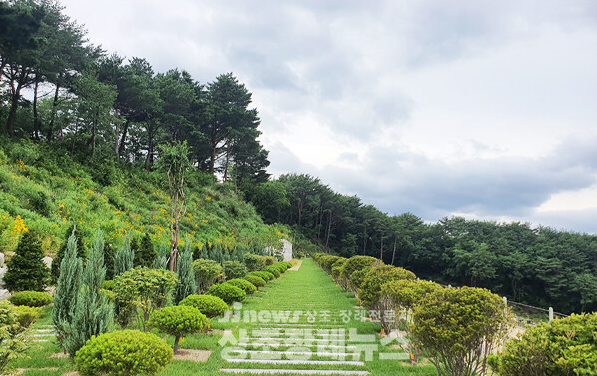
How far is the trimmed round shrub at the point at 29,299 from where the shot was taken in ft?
29.1

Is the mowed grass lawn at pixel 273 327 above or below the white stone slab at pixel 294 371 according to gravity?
below

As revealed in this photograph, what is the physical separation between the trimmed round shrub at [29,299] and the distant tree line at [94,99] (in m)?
16.3

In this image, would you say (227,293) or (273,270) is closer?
(227,293)

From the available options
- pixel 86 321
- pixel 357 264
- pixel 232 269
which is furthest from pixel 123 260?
pixel 357 264

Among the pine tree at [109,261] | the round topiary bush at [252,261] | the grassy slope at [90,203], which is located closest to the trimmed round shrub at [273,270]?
the round topiary bush at [252,261]

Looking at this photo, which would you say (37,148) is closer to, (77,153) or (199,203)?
(77,153)

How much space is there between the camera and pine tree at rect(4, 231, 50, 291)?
9984 mm

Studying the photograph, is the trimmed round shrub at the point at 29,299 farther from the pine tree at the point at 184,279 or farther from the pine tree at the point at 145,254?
the pine tree at the point at 145,254

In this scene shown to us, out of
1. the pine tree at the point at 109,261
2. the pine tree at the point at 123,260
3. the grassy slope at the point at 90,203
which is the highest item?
the grassy slope at the point at 90,203

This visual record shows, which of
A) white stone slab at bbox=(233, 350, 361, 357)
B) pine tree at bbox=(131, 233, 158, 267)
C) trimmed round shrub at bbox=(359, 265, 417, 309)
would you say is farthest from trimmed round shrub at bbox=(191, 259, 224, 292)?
white stone slab at bbox=(233, 350, 361, 357)

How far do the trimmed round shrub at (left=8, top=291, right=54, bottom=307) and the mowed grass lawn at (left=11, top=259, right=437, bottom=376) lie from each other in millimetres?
518

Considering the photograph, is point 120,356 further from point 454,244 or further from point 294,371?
point 454,244

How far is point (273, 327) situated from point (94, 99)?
71.8 ft

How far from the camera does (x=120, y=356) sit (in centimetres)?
445
